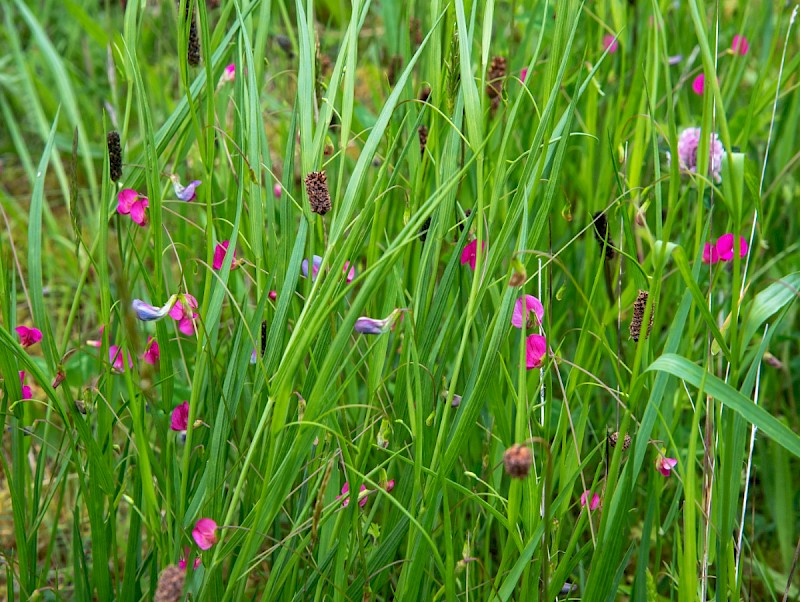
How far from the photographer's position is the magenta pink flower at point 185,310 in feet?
2.54

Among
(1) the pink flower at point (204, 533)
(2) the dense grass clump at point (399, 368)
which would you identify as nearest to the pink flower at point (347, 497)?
(2) the dense grass clump at point (399, 368)

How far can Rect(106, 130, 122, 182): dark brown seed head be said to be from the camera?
0.86m

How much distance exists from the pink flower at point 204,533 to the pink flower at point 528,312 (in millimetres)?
328

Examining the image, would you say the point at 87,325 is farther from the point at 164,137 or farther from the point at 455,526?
the point at 455,526

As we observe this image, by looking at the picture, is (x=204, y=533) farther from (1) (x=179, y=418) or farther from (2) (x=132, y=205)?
(2) (x=132, y=205)

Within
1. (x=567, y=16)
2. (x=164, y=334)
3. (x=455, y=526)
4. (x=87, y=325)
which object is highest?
(x=567, y=16)

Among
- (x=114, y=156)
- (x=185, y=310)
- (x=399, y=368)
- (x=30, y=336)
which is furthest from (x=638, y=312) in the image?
(x=30, y=336)

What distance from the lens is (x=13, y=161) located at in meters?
2.25

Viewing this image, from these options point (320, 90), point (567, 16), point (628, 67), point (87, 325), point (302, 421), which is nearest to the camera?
point (302, 421)

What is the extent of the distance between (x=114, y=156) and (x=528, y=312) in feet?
1.42

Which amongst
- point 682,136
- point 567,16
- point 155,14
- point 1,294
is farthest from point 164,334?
point 155,14

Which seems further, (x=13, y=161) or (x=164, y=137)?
(x=13, y=161)

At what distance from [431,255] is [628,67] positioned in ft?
2.55

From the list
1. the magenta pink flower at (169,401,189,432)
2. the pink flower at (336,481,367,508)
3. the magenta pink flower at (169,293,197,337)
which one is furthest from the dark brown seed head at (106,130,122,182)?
the pink flower at (336,481,367,508)
